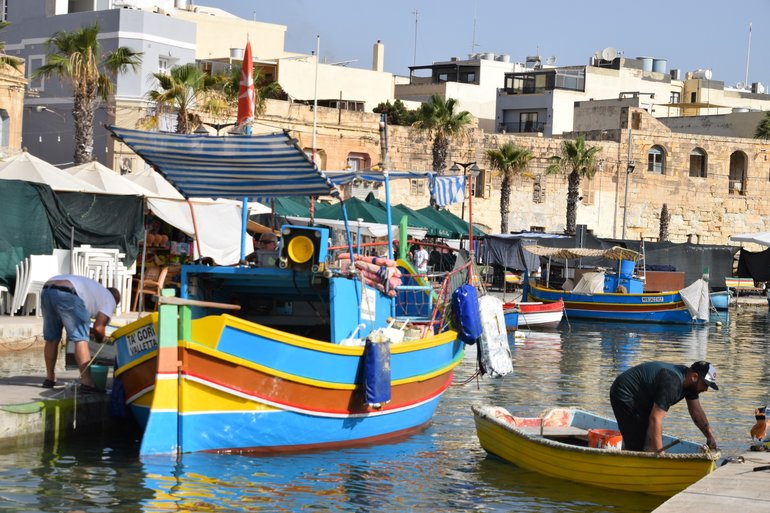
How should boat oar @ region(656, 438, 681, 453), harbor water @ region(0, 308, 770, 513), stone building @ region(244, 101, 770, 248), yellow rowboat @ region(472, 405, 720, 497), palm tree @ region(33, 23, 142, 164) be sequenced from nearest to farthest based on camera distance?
harbor water @ region(0, 308, 770, 513) → yellow rowboat @ region(472, 405, 720, 497) → boat oar @ region(656, 438, 681, 453) → palm tree @ region(33, 23, 142, 164) → stone building @ region(244, 101, 770, 248)

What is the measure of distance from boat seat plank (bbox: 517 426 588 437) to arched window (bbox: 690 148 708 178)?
165 ft

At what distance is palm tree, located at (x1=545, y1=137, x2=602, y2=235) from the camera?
52.4 m

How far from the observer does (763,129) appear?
6619 centimetres

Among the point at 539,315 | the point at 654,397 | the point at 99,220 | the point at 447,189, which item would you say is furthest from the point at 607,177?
the point at 654,397

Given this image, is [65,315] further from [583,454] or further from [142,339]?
[583,454]

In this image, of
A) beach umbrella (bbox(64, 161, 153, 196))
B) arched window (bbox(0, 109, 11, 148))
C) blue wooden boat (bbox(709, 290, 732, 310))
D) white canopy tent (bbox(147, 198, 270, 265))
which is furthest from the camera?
blue wooden boat (bbox(709, 290, 732, 310))

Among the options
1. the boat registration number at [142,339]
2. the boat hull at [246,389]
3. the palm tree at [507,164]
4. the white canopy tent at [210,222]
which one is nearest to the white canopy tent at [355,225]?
the white canopy tent at [210,222]

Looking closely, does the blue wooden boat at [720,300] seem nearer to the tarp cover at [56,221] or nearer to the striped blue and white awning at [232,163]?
the tarp cover at [56,221]

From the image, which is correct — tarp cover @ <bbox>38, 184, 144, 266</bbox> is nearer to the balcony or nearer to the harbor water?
the harbor water

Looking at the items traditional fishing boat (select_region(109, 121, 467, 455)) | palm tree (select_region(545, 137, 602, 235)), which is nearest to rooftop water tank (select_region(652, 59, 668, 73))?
palm tree (select_region(545, 137, 602, 235))

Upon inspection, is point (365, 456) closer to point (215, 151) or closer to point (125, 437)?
point (125, 437)

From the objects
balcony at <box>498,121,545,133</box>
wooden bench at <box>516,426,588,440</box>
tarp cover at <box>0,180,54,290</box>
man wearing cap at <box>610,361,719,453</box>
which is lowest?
wooden bench at <box>516,426,588,440</box>

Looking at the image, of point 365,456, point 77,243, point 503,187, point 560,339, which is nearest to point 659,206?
point 503,187

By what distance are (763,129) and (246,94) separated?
57132mm
